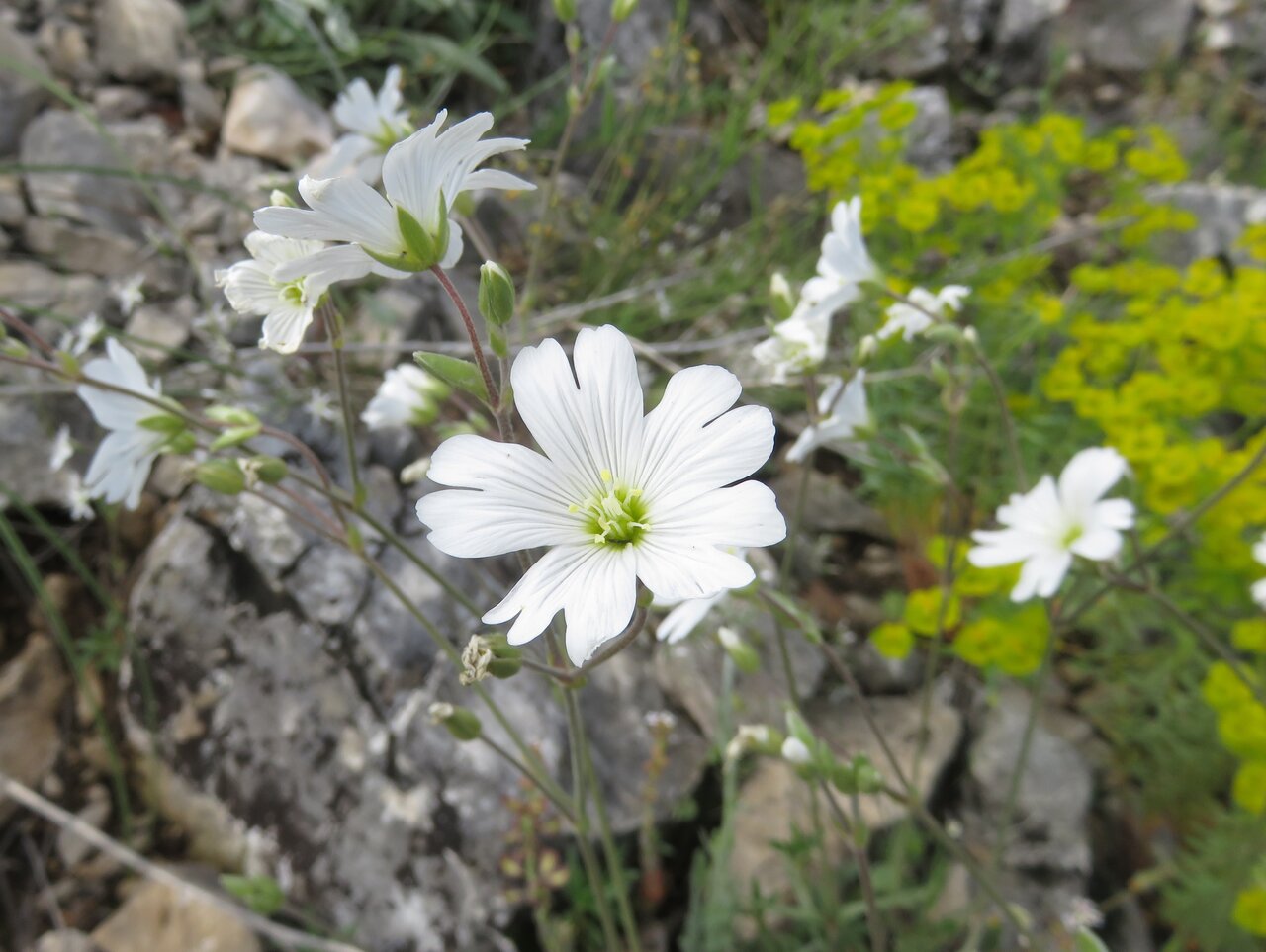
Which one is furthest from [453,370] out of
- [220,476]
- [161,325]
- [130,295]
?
[161,325]

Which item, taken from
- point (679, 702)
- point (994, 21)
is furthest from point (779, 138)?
point (679, 702)

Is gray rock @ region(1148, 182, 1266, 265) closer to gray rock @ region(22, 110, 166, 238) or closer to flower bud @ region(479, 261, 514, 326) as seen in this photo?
flower bud @ region(479, 261, 514, 326)

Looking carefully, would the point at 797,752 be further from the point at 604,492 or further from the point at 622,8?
→ the point at 622,8

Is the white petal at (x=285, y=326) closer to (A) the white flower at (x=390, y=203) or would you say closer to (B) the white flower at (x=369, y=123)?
(A) the white flower at (x=390, y=203)

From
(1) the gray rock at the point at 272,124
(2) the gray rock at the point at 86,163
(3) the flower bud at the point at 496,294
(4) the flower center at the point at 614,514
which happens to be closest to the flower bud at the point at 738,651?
(4) the flower center at the point at 614,514

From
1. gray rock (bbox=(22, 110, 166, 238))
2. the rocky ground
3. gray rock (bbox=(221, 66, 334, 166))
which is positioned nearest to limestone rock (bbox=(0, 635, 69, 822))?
the rocky ground

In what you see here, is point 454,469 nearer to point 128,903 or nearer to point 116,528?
point 128,903

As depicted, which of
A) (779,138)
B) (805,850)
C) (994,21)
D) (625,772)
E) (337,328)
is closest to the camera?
(337,328)
